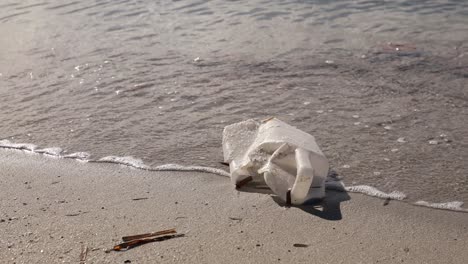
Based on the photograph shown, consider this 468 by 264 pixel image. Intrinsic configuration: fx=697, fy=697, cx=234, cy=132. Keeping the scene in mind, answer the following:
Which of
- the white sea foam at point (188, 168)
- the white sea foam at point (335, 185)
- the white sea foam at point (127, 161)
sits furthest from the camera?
the white sea foam at point (127, 161)

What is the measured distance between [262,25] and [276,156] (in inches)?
183

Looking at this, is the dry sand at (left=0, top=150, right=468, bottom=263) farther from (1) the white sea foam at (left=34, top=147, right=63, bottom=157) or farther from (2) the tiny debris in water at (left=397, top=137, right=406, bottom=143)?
(2) the tiny debris in water at (left=397, top=137, right=406, bottom=143)

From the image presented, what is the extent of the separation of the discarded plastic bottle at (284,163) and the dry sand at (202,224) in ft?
0.29

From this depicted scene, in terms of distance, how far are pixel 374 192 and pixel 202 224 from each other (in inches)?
37.9

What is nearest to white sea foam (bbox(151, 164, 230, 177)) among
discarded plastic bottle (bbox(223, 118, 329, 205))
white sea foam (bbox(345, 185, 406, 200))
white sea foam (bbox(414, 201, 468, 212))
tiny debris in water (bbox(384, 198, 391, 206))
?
discarded plastic bottle (bbox(223, 118, 329, 205))

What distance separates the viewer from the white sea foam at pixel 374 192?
3.61m

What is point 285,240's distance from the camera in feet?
10.2

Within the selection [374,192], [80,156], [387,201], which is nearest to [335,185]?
[374,192]

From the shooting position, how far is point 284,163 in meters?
3.52

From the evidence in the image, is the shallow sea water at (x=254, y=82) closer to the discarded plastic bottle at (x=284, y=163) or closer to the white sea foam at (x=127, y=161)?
the white sea foam at (x=127, y=161)

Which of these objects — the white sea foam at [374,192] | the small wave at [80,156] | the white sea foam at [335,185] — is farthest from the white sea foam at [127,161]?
the white sea foam at [374,192]

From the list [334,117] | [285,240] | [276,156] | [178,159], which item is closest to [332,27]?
[334,117]

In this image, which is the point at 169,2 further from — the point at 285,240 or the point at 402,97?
the point at 285,240

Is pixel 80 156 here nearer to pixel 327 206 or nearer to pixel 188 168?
pixel 188 168
